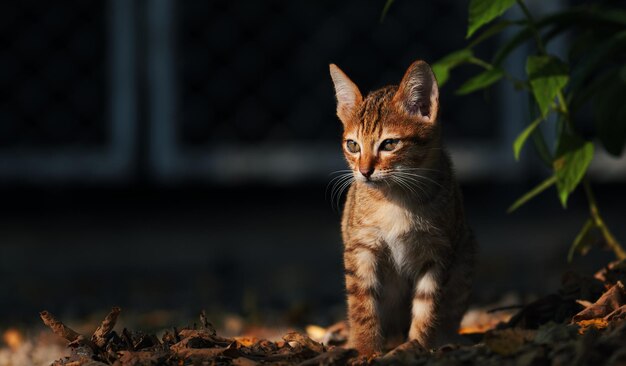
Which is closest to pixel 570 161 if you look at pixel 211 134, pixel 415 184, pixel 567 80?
pixel 567 80

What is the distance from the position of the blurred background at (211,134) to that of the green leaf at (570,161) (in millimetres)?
3400

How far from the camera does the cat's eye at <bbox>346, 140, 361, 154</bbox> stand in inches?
140

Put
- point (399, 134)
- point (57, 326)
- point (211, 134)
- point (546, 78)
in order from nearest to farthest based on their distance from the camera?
1. point (57, 326)
2. point (546, 78)
3. point (399, 134)
4. point (211, 134)

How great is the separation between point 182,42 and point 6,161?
1652 mm

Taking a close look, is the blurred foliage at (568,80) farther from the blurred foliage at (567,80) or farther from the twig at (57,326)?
the twig at (57,326)

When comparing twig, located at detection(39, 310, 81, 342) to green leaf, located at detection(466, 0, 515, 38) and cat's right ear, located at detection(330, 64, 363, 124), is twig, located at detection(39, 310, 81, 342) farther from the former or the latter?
green leaf, located at detection(466, 0, 515, 38)

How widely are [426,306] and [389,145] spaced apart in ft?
2.01

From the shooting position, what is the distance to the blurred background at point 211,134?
7145mm

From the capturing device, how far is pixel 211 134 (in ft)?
24.6

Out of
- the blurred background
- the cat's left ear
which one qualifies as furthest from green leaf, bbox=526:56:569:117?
the blurred background

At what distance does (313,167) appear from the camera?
7.21 meters

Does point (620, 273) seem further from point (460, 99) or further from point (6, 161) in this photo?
point (6, 161)

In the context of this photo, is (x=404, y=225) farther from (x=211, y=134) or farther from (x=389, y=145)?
(x=211, y=134)

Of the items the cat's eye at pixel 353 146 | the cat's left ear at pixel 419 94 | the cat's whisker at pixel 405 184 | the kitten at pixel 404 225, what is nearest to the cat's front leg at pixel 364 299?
the kitten at pixel 404 225
